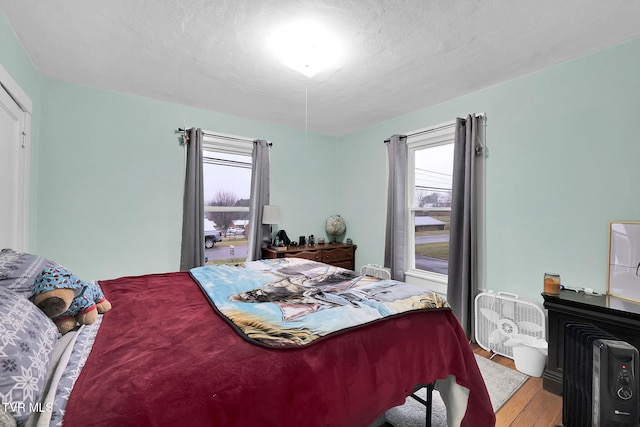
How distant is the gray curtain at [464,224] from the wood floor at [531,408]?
76cm

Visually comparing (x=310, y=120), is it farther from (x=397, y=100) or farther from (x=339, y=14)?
(x=339, y=14)

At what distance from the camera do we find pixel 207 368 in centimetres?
95

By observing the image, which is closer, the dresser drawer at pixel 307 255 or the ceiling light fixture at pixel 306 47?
the ceiling light fixture at pixel 306 47

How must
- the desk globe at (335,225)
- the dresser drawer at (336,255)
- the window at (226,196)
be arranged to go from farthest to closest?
the desk globe at (335,225) → the dresser drawer at (336,255) → the window at (226,196)

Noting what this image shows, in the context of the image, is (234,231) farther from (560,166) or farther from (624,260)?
(624,260)

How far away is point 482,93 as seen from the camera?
290 cm

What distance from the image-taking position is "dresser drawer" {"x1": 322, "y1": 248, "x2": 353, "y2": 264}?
4069 mm

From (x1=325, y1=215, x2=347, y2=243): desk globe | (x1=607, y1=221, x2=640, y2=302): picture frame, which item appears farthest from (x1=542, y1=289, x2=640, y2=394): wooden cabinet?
(x1=325, y1=215, x2=347, y2=243): desk globe

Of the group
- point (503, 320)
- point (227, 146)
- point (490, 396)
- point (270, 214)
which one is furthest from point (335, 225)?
point (490, 396)

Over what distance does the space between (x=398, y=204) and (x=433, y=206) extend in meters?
0.42

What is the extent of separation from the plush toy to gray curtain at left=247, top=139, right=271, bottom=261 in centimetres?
252

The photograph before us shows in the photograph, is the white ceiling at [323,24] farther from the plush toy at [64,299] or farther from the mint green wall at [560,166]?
the plush toy at [64,299]

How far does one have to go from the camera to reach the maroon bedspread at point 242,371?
81cm

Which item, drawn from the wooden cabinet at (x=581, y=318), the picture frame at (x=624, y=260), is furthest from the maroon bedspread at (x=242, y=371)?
the picture frame at (x=624, y=260)
